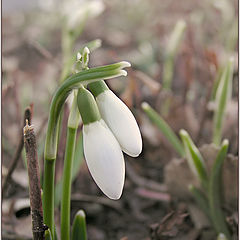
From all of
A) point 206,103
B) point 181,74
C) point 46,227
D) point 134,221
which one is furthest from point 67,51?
point 46,227

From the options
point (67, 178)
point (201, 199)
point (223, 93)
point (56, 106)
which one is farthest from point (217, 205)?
point (56, 106)

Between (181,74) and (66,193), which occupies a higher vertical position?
(181,74)

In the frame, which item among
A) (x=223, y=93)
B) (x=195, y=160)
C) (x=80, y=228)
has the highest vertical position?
(x=223, y=93)

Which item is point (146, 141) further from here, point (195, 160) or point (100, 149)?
point (100, 149)

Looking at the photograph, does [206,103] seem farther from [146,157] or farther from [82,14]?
[82,14]

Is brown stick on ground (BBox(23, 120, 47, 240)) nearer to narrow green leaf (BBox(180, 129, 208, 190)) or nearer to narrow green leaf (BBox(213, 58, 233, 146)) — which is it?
narrow green leaf (BBox(180, 129, 208, 190))
